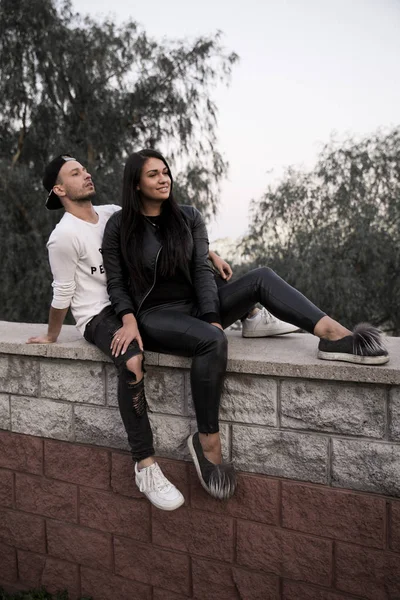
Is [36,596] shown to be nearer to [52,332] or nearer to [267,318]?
[52,332]

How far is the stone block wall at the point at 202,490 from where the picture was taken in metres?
2.20

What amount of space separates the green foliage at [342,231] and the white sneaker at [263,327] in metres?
9.10

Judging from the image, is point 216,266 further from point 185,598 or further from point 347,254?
point 347,254

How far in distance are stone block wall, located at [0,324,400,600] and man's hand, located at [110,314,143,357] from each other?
146mm

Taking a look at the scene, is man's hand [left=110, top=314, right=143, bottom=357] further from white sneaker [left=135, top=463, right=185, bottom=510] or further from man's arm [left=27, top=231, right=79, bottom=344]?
white sneaker [left=135, top=463, right=185, bottom=510]

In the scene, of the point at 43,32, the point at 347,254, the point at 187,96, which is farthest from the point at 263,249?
the point at 43,32

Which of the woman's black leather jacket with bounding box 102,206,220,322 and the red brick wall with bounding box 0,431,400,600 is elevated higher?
the woman's black leather jacket with bounding box 102,206,220,322

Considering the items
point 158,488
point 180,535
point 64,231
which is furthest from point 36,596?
point 64,231

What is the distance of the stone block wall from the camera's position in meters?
2.20

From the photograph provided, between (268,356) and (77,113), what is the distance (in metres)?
11.8

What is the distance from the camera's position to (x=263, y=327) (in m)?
2.84

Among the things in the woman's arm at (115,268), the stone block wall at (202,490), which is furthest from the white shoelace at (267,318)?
the woman's arm at (115,268)

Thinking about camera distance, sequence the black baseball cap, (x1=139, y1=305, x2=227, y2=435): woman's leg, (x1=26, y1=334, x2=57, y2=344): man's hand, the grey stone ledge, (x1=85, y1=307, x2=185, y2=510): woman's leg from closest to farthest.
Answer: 1. the grey stone ledge
2. (x1=139, y1=305, x2=227, y2=435): woman's leg
3. (x1=85, y1=307, x2=185, y2=510): woman's leg
4. (x1=26, y1=334, x2=57, y2=344): man's hand
5. the black baseball cap

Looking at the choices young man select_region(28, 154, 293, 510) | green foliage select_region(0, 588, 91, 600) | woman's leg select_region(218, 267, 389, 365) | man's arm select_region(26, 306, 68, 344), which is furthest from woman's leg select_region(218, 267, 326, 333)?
green foliage select_region(0, 588, 91, 600)
